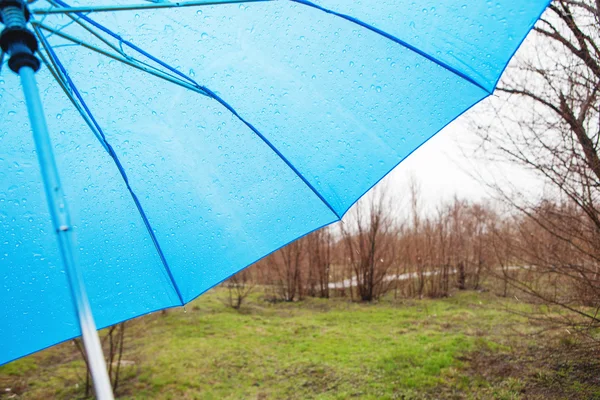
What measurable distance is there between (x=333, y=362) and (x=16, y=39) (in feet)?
20.0

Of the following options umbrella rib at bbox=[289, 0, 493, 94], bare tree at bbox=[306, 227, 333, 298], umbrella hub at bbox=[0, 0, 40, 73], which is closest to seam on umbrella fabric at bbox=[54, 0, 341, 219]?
umbrella hub at bbox=[0, 0, 40, 73]

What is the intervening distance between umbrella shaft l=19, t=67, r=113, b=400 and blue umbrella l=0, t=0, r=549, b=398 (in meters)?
0.56

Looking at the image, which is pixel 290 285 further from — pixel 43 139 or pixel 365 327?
pixel 43 139

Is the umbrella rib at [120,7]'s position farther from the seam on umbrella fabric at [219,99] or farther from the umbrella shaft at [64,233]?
the umbrella shaft at [64,233]

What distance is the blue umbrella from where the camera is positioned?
4.79ft

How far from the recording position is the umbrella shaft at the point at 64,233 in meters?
0.76

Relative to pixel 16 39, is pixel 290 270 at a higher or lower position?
lower

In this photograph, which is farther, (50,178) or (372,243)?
(372,243)

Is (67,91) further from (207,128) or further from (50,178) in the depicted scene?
(50,178)

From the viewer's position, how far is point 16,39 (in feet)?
3.22

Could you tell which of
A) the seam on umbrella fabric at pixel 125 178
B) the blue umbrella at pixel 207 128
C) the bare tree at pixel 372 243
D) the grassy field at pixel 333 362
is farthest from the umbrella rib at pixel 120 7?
the bare tree at pixel 372 243

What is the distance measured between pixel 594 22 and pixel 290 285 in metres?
11.5

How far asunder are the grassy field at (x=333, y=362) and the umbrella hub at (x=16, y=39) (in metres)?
4.92

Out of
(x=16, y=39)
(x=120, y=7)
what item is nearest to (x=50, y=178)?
(x=16, y=39)
